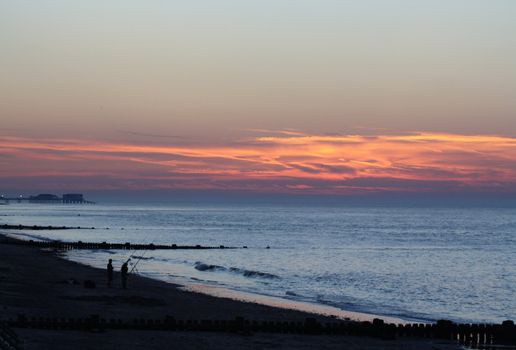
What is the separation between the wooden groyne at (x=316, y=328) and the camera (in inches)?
1019

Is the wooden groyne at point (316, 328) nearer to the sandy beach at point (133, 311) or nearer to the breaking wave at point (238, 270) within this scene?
the sandy beach at point (133, 311)

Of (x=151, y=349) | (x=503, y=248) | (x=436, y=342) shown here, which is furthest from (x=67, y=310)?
(x=503, y=248)

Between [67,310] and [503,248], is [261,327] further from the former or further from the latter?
[503,248]

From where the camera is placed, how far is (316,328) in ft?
90.4

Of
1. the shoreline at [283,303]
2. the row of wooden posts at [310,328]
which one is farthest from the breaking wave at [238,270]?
the row of wooden posts at [310,328]

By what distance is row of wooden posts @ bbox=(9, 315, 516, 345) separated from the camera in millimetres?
25703

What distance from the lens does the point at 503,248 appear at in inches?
4722

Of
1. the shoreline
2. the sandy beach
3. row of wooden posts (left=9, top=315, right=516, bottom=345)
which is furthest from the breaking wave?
row of wooden posts (left=9, top=315, right=516, bottom=345)

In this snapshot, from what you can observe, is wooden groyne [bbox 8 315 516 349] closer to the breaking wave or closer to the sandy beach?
the sandy beach

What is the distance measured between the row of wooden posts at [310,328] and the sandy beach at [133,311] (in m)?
0.48

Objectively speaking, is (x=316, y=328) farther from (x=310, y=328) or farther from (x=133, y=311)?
(x=133, y=311)

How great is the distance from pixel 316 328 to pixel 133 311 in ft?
29.5

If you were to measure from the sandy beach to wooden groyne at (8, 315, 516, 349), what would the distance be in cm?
47

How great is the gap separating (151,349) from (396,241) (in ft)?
375
